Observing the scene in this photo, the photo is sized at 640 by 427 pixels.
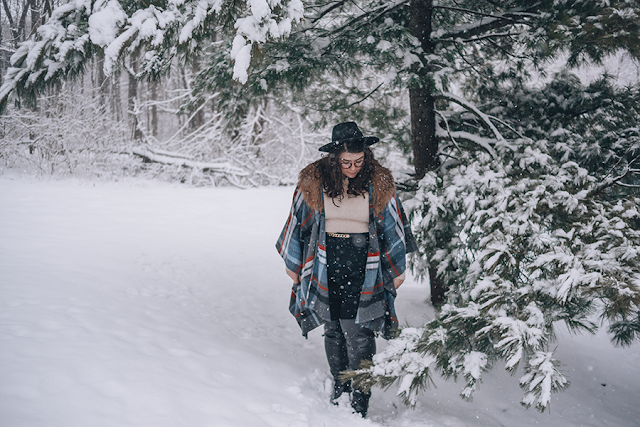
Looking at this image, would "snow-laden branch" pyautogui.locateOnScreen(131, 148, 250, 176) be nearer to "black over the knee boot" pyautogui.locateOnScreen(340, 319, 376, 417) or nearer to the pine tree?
the pine tree

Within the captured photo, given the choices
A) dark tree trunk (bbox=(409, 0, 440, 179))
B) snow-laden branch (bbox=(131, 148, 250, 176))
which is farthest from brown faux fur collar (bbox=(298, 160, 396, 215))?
snow-laden branch (bbox=(131, 148, 250, 176))

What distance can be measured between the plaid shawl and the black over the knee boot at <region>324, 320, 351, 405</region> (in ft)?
0.37

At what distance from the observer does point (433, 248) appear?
369cm

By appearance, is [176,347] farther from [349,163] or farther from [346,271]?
[349,163]

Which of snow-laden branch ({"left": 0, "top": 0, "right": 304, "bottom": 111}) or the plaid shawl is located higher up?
snow-laden branch ({"left": 0, "top": 0, "right": 304, "bottom": 111})

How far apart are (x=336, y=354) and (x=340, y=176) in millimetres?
1304

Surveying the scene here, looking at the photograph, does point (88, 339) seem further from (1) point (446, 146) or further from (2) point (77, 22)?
(1) point (446, 146)

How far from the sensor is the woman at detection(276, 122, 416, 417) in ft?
8.70

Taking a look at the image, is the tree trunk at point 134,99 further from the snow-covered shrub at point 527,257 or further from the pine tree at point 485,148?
the snow-covered shrub at point 527,257

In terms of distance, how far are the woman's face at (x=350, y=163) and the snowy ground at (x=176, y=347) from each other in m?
1.51

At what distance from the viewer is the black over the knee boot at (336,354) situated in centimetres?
284

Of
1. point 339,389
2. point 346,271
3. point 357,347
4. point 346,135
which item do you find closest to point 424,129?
point 346,135

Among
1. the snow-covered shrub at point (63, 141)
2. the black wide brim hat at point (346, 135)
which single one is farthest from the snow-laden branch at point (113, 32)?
the snow-covered shrub at point (63, 141)

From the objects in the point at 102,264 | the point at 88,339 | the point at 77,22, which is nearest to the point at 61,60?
the point at 77,22
